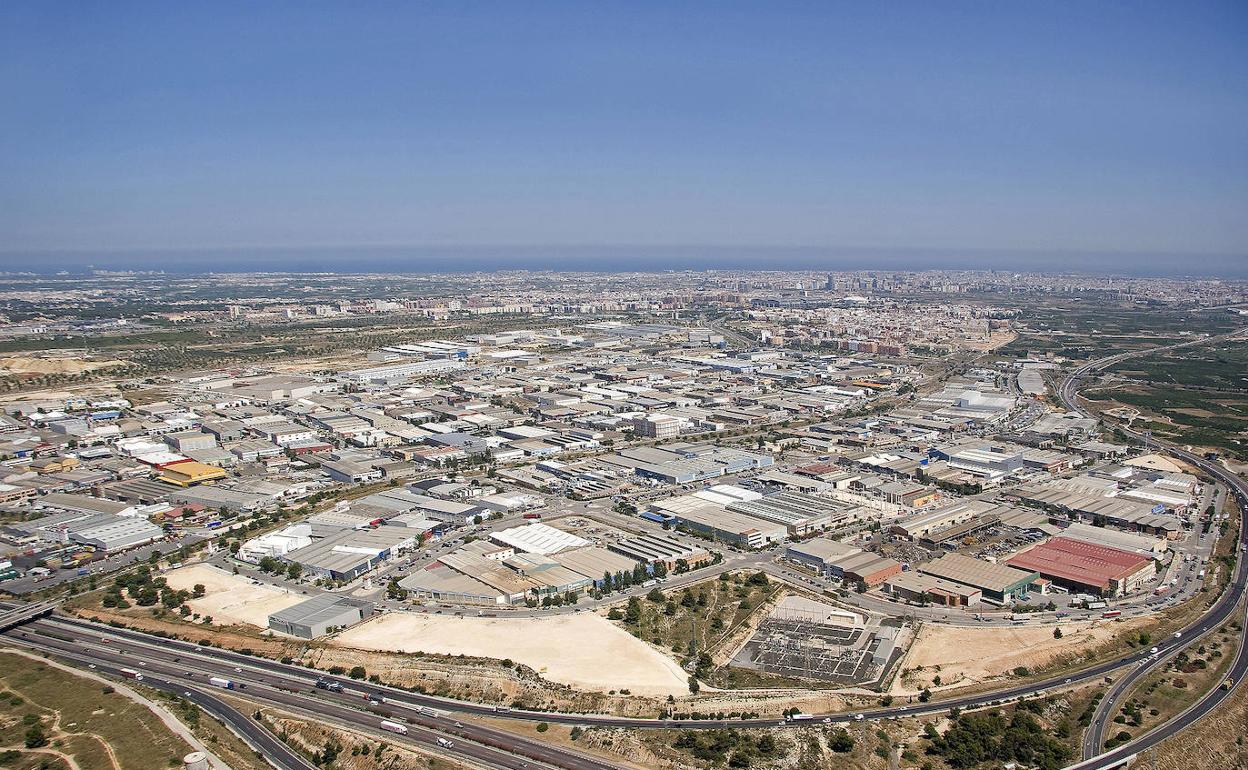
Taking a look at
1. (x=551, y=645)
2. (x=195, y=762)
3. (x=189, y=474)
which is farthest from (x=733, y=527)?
(x=189, y=474)

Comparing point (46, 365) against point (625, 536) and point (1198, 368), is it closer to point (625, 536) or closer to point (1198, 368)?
point (625, 536)

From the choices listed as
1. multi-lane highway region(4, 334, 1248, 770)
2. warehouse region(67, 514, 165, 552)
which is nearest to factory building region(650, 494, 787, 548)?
multi-lane highway region(4, 334, 1248, 770)

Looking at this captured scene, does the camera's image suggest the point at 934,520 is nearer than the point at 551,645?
No

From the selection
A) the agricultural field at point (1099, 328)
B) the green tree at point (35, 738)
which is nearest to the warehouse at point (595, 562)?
the green tree at point (35, 738)

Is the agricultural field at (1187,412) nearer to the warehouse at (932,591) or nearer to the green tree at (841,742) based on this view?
the warehouse at (932,591)

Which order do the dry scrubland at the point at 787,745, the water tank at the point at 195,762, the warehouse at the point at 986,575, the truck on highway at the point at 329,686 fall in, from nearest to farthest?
1. the water tank at the point at 195,762
2. the dry scrubland at the point at 787,745
3. the truck on highway at the point at 329,686
4. the warehouse at the point at 986,575

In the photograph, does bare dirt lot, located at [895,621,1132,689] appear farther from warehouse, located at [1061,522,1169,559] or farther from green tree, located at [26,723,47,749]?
green tree, located at [26,723,47,749]
